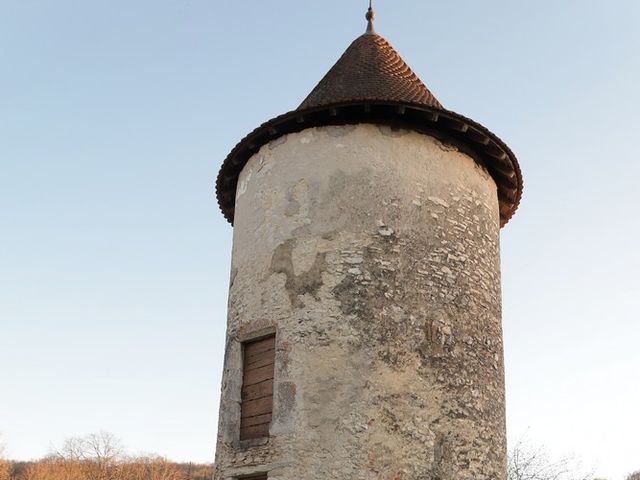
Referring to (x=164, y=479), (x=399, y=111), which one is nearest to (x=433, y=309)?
(x=399, y=111)

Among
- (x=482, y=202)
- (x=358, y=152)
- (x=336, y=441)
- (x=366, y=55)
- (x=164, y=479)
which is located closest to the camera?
(x=336, y=441)

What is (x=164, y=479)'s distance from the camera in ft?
195

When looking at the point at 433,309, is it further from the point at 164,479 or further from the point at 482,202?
the point at 164,479

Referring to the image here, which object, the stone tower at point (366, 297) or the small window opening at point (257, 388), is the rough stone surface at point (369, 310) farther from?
the small window opening at point (257, 388)

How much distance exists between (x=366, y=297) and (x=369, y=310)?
18cm

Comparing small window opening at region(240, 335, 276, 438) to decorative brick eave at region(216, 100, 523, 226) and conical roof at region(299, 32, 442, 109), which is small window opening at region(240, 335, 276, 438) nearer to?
decorative brick eave at region(216, 100, 523, 226)

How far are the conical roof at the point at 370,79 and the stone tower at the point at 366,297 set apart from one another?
0.06m

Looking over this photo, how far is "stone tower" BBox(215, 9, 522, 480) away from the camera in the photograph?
29.4 ft

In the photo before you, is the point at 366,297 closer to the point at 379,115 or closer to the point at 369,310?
the point at 369,310

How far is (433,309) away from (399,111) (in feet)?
9.39

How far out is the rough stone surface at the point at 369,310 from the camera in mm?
8930

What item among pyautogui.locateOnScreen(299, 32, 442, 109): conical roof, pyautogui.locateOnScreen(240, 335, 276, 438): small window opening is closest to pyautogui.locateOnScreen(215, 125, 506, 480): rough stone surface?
Answer: pyautogui.locateOnScreen(240, 335, 276, 438): small window opening

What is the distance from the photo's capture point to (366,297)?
941 centimetres

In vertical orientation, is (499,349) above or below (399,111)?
below
